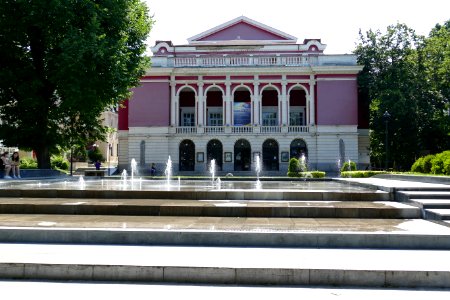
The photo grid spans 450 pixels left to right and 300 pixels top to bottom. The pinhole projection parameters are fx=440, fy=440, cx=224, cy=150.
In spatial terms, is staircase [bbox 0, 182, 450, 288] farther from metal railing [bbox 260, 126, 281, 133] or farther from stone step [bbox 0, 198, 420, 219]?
metal railing [bbox 260, 126, 281, 133]

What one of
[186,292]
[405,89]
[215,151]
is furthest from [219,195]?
[405,89]

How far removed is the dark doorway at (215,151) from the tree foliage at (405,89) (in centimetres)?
1523

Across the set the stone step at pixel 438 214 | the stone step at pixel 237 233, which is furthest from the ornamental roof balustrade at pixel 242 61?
the stone step at pixel 237 233

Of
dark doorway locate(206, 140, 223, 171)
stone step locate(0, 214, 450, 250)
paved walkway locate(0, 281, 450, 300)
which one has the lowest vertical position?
paved walkway locate(0, 281, 450, 300)

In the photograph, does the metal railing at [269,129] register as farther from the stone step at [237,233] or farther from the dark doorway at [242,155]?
the stone step at [237,233]

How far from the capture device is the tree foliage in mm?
40656

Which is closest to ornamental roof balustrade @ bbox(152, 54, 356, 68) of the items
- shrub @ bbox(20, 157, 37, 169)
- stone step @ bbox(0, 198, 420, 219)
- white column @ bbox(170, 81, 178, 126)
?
white column @ bbox(170, 81, 178, 126)

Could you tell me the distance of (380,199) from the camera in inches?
465

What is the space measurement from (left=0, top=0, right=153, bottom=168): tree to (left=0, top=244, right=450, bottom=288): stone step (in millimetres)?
15299

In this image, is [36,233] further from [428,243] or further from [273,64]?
[273,64]

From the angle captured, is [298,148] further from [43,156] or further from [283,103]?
[43,156]

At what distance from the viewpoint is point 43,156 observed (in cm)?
2355

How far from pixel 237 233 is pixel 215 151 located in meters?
34.6

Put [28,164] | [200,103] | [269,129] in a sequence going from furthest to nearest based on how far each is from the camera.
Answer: [200,103], [269,129], [28,164]
